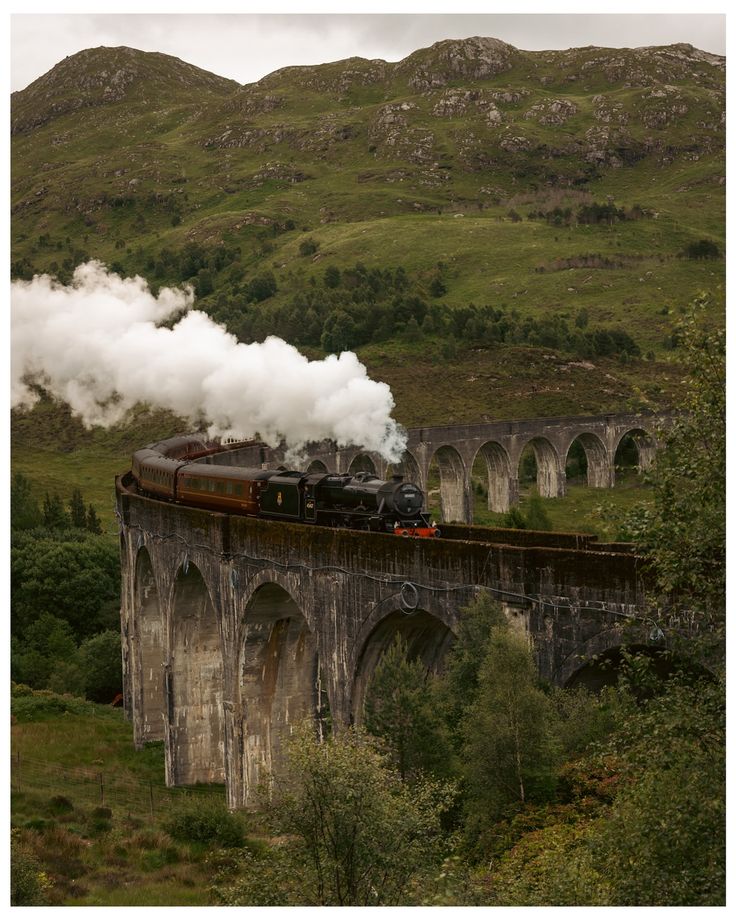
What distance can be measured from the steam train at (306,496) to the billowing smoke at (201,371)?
9.32 metres

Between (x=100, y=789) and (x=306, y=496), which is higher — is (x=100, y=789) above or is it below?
below

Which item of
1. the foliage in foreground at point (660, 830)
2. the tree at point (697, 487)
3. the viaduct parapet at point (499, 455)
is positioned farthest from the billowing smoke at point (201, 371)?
the foliage in foreground at point (660, 830)

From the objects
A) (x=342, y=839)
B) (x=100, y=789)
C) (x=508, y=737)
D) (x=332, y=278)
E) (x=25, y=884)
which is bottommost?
(x=100, y=789)

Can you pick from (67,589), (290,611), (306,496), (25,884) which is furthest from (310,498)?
(67,589)

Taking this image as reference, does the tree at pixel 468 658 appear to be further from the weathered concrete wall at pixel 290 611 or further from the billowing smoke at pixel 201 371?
the billowing smoke at pixel 201 371

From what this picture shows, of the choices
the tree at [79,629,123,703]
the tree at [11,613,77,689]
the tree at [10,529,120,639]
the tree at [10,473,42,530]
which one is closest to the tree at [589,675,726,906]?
the tree at [79,629,123,703]

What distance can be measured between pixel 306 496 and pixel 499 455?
63352 mm

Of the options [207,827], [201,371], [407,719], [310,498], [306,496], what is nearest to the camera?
[407,719]

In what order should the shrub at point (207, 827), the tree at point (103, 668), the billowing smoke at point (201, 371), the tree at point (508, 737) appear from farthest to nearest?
the tree at point (103, 668)
the billowing smoke at point (201, 371)
the shrub at point (207, 827)
the tree at point (508, 737)

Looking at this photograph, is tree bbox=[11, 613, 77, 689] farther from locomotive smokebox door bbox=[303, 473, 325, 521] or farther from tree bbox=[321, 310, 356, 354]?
tree bbox=[321, 310, 356, 354]

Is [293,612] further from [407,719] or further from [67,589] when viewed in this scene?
[67,589]

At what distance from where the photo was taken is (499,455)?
316 feet

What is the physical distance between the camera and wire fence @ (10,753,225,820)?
123ft

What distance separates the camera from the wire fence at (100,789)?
37438 mm
